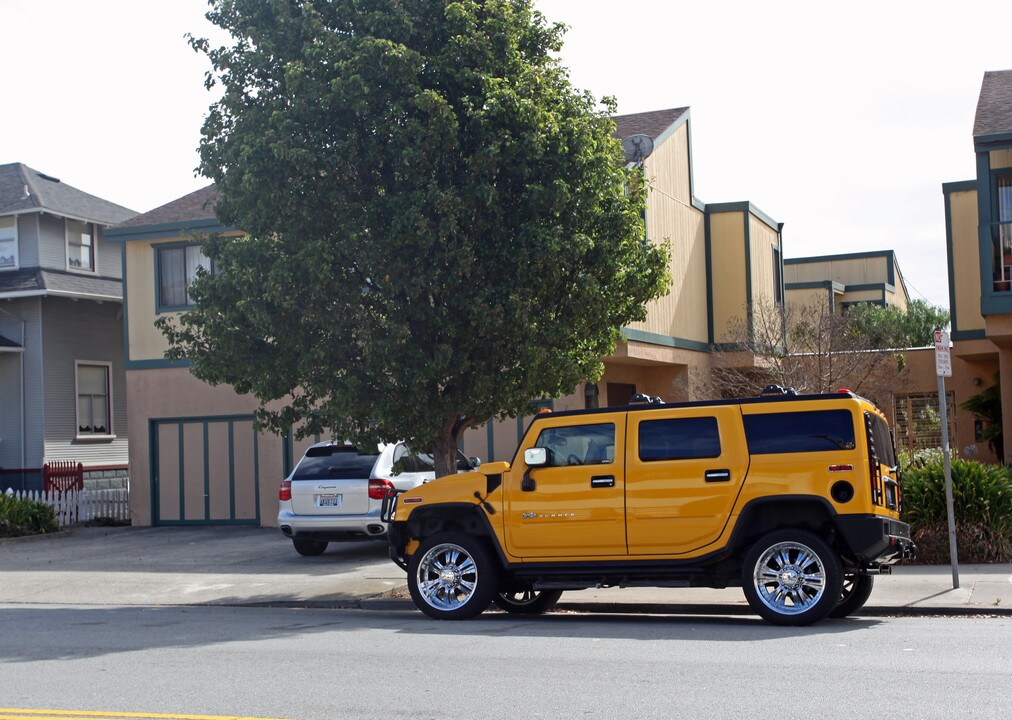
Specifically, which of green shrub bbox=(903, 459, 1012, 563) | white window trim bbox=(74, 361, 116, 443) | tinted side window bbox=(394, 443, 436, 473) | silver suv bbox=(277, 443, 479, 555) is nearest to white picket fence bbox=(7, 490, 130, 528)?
white window trim bbox=(74, 361, 116, 443)

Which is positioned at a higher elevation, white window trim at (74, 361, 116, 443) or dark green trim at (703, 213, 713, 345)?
dark green trim at (703, 213, 713, 345)

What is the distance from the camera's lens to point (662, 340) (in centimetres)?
2247

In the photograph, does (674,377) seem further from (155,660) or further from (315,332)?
(155,660)

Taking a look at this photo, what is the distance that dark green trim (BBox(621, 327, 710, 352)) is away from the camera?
68.5 feet

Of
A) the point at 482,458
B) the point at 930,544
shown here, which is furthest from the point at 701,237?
the point at 930,544

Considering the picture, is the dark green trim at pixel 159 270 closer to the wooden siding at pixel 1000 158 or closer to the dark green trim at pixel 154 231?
the dark green trim at pixel 154 231

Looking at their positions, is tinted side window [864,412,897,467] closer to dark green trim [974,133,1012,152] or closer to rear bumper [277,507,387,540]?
rear bumper [277,507,387,540]

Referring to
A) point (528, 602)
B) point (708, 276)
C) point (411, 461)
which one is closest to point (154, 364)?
point (411, 461)

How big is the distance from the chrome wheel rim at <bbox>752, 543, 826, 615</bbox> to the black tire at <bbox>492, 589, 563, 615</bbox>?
8.14ft

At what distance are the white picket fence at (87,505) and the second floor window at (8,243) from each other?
657cm

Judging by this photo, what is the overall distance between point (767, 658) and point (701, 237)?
17.5m

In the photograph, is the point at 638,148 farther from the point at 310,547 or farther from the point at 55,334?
the point at 55,334

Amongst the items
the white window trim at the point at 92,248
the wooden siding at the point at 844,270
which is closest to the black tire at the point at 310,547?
the white window trim at the point at 92,248

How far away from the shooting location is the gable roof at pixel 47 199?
28016mm
